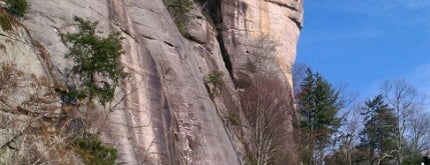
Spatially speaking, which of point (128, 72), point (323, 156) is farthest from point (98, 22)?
point (323, 156)

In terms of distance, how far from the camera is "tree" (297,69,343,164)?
41156 mm

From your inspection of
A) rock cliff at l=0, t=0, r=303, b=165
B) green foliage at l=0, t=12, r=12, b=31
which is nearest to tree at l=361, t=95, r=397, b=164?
rock cliff at l=0, t=0, r=303, b=165

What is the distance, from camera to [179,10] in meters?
32.2

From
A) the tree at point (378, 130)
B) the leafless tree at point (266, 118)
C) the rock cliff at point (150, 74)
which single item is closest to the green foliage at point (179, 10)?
the rock cliff at point (150, 74)

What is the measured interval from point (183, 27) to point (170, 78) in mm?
8376

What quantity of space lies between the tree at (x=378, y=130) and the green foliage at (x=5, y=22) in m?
29.9

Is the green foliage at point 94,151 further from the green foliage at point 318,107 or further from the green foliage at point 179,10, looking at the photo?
the green foliage at point 318,107

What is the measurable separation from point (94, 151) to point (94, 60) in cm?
294

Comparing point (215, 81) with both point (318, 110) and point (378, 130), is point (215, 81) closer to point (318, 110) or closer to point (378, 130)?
point (318, 110)

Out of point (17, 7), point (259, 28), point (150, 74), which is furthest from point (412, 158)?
point (17, 7)

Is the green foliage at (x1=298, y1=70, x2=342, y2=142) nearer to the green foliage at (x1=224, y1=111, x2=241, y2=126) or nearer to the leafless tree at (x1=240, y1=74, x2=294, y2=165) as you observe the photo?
the leafless tree at (x1=240, y1=74, x2=294, y2=165)

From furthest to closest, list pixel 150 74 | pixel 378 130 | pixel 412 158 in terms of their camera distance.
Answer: pixel 378 130, pixel 412 158, pixel 150 74

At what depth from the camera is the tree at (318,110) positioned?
41156mm

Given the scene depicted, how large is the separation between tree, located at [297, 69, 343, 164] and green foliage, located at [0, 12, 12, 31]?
23.6 meters
